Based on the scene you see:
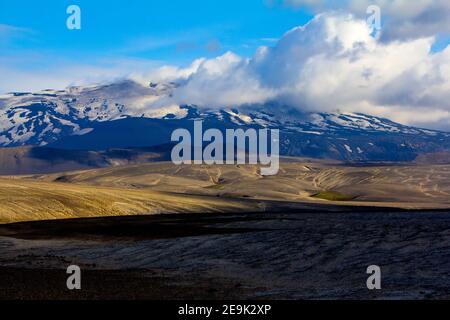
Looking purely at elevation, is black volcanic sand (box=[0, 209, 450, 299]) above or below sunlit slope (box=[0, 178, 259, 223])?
below

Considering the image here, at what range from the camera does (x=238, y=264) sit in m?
41.7

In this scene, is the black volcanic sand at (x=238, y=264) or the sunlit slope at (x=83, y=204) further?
the sunlit slope at (x=83, y=204)

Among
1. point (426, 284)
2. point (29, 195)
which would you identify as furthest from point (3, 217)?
point (426, 284)

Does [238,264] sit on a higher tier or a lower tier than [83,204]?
lower

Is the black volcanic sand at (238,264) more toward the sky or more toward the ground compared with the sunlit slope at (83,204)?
more toward the ground

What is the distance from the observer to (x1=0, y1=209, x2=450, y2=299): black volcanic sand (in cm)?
2959

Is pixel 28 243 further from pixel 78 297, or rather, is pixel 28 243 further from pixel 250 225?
pixel 78 297

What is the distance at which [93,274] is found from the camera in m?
37.2

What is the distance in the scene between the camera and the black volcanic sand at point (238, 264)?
29.6 metres

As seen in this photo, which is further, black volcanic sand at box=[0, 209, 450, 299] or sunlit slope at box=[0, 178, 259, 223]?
sunlit slope at box=[0, 178, 259, 223]
